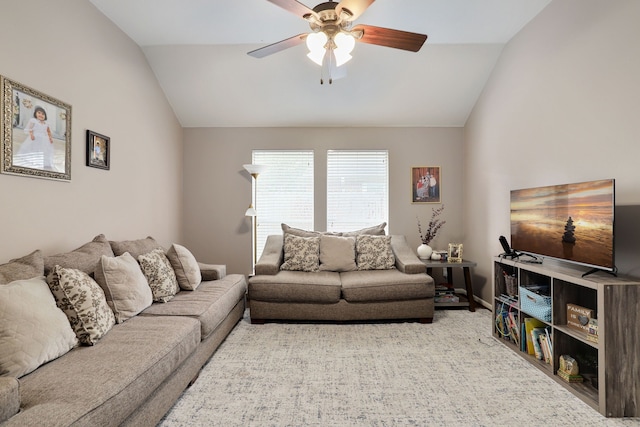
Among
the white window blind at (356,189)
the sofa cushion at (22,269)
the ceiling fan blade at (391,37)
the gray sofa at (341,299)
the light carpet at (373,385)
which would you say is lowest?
the light carpet at (373,385)

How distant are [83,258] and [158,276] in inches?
22.4

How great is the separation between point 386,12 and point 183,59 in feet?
7.35

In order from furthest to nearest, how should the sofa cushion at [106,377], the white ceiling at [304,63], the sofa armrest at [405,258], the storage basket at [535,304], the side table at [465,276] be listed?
the side table at [465,276] < the sofa armrest at [405,258] < the white ceiling at [304,63] < the storage basket at [535,304] < the sofa cushion at [106,377]

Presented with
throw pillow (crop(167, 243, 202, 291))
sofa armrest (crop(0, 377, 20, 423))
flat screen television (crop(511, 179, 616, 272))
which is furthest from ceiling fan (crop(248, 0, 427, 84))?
sofa armrest (crop(0, 377, 20, 423))

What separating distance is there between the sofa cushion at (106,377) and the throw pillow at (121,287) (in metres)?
0.15

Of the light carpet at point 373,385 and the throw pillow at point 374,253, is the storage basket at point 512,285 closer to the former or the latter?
the light carpet at point 373,385

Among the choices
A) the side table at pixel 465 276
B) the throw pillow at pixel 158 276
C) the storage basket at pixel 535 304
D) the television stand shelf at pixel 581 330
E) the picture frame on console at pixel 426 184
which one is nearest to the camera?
the television stand shelf at pixel 581 330

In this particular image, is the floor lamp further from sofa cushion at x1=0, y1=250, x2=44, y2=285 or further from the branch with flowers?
sofa cushion at x1=0, y1=250, x2=44, y2=285

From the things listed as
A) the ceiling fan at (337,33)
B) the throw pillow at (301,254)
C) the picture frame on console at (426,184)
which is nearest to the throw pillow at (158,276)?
the throw pillow at (301,254)

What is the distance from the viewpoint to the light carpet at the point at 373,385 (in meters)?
1.92

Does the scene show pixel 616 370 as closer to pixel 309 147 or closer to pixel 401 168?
pixel 401 168

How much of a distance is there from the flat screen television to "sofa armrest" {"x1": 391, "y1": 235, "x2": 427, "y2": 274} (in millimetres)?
967

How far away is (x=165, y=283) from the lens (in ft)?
9.14

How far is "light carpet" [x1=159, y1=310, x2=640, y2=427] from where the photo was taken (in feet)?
6.30
